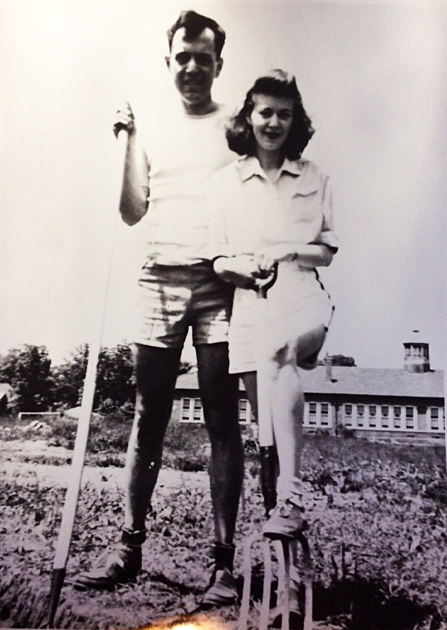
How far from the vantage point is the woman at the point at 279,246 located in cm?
188

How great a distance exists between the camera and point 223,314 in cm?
193

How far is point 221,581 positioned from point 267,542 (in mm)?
172

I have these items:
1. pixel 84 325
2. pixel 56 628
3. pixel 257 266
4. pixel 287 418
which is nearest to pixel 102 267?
pixel 84 325

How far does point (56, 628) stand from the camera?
1787 millimetres

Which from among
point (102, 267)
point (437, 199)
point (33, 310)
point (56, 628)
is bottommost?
point (56, 628)

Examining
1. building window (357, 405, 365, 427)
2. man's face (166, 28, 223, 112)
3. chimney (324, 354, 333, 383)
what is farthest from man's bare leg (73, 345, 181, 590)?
man's face (166, 28, 223, 112)

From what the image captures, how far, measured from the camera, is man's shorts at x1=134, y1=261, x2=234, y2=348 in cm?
193

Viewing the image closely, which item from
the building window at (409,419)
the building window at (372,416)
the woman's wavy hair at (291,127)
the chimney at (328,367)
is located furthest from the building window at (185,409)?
the woman's wavy hair at (291,127)

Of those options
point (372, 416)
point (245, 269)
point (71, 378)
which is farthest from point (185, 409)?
point (372, 416)

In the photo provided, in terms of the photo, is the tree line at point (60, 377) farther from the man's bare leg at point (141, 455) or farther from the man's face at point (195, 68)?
the man's face at point (195, 68)

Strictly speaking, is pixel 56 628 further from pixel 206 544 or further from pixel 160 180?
pixel 160 180

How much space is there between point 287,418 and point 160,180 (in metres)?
0.85

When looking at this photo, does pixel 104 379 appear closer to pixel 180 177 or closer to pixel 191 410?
pixel 191 410

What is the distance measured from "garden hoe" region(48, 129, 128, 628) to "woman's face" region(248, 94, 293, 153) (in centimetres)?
59
